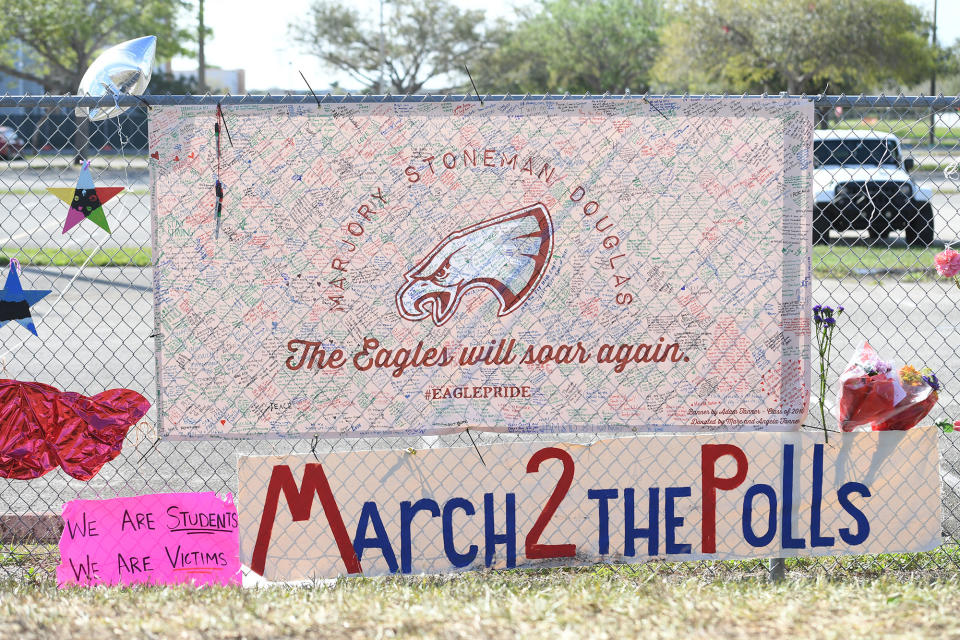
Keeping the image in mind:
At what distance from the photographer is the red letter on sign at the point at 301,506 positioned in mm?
3783

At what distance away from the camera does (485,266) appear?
3727mm

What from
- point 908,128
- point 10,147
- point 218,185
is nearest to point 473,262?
point 218,185

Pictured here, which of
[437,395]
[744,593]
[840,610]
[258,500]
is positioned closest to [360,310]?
[437,395]

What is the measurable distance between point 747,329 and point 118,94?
2.58 metres

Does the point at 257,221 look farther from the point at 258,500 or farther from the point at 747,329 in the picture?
the point at 747,329

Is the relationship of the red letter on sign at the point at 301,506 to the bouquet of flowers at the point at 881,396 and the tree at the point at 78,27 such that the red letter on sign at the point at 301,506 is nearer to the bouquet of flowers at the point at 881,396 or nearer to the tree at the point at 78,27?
the bouquet of flowers at the point at 881,396

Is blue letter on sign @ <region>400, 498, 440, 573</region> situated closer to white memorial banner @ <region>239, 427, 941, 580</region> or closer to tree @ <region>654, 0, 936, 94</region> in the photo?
white memorial banner @ <region>239, 427, 941, 580</region>

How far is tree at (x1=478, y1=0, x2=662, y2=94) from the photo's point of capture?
48.1 metres

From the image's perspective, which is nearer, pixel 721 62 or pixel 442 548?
pixel 442 548

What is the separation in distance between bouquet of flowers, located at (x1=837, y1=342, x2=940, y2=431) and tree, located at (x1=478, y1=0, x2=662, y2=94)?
148 ft

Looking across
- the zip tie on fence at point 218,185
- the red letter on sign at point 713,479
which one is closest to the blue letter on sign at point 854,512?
the red letter on sign at point 713,479

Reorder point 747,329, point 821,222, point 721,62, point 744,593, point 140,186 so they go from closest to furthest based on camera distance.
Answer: point 744,593 → point 747,329 → point 821,222 → point 140,186 → point 721,62

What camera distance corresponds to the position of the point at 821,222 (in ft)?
45.6

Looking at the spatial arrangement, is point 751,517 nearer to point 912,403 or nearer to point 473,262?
point 912,403
